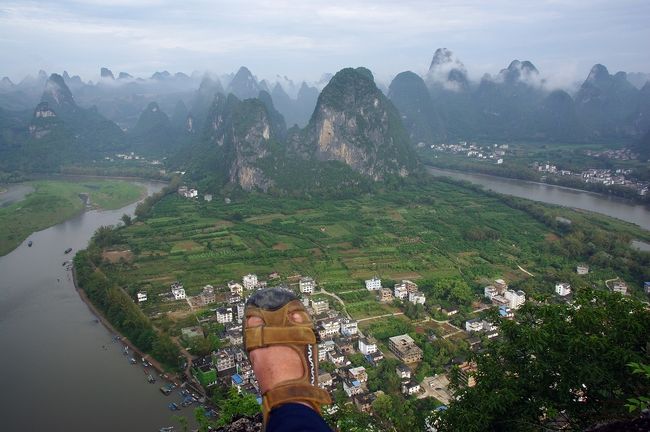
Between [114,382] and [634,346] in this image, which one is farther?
[114,382]

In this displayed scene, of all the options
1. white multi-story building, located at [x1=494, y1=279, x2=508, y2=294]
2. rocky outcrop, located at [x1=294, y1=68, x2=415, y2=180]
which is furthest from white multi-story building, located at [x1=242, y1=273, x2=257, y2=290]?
rocky outcrop, located at [x1=294, y1=68, x2=415, y2=180]

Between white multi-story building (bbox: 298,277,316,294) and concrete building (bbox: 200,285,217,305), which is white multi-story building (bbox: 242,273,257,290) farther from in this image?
white multi-story building (bbox: 298,277,316,294)

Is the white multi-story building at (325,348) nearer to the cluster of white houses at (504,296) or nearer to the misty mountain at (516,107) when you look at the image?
the cluster of white houses at (504,296)

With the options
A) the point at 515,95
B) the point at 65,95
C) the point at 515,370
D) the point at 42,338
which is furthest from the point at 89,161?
the point at 515,95

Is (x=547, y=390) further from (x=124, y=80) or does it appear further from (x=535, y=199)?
(x=124, y=80)

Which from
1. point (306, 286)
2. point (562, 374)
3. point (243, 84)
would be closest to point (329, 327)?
point (306, 286)

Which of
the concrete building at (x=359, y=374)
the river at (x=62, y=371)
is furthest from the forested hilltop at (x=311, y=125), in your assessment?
the concrete building at (x=359, y=374)
